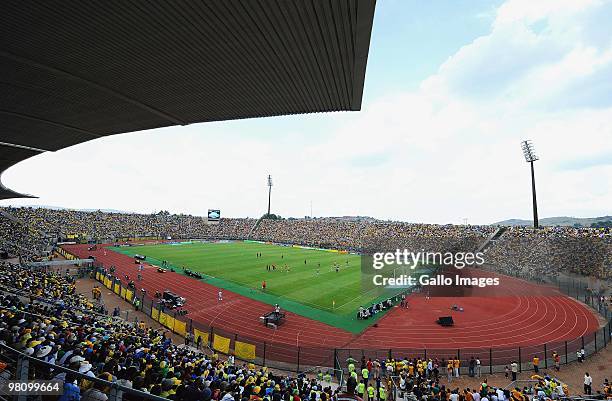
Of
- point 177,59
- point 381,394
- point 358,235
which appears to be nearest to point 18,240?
point 177,59

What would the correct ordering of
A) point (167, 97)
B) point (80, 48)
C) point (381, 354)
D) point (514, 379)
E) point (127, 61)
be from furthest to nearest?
point (381, 354), point (514, 379), point (167, 97), point (127, 61), point (80, 48)

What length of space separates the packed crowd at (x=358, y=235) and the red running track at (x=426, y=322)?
321 inches

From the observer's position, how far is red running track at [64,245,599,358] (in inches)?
787

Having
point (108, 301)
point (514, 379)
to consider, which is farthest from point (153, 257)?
point (514, 379)

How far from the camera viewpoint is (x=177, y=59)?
9945 millimetres

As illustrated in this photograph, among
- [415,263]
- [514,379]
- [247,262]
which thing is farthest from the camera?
Result: [247,262]

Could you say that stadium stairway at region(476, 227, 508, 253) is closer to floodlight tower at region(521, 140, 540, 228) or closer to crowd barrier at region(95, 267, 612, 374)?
floodlight tower at region(521, 140, 540, 228)

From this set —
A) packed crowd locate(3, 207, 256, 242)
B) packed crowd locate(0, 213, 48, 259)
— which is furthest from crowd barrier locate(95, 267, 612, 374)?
packed crowd locate(3, 207, 256, 242)

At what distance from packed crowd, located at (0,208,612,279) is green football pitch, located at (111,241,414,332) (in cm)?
1596

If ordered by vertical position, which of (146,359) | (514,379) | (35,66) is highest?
(35,66)

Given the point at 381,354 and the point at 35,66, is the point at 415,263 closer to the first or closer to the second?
the point at 381,354

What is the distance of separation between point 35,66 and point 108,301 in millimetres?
22108

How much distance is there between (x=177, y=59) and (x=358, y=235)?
64886 mm

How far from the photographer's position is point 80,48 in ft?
30.8
